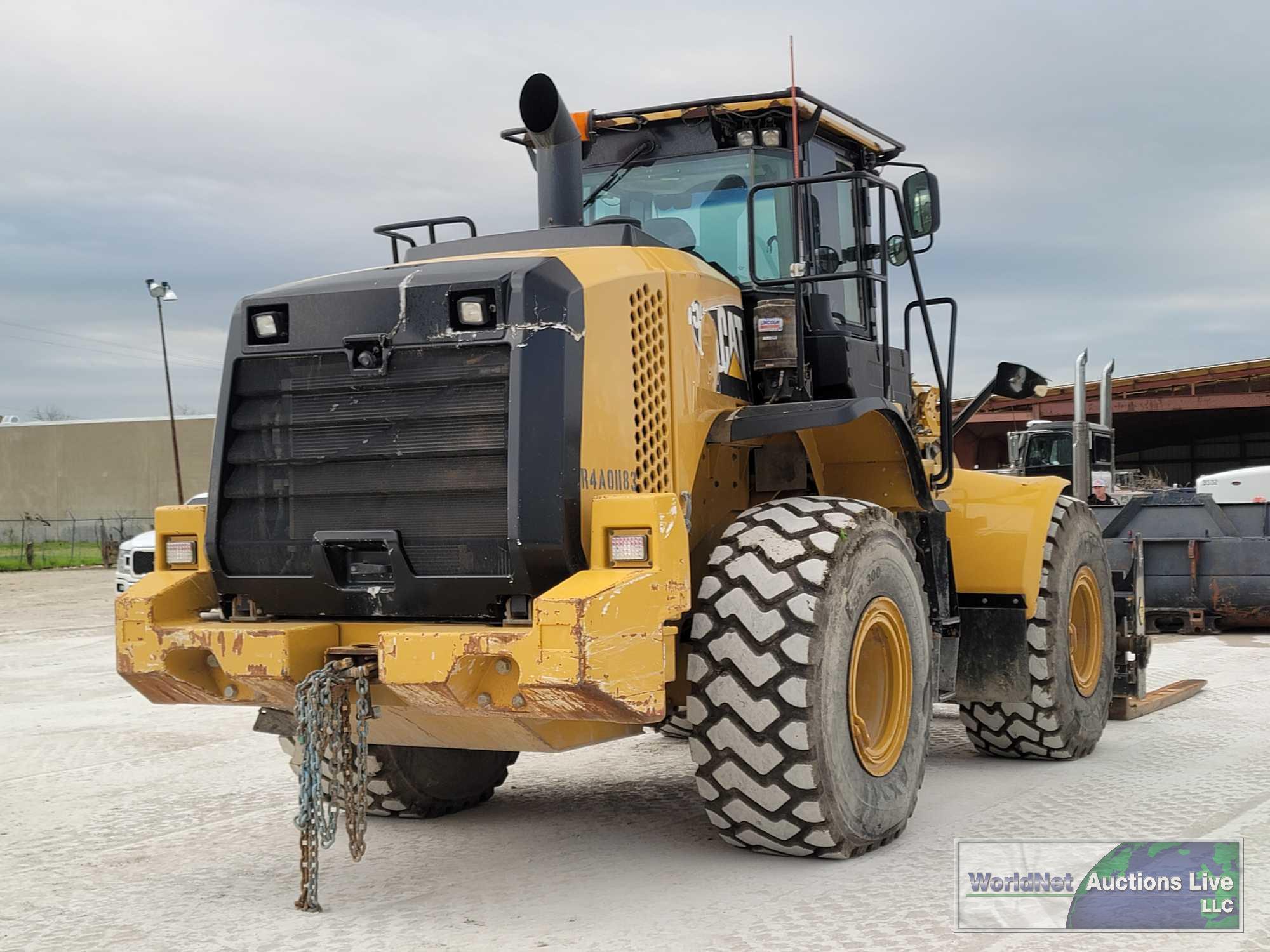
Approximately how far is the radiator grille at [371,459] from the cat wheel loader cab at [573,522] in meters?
0.01

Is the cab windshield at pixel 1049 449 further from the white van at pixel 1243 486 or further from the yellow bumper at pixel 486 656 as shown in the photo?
the yellow bumper at pixel 486 656

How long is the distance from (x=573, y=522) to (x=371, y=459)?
86cm

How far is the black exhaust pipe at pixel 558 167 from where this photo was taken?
19.2ft

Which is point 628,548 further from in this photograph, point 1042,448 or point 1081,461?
point 1042,448

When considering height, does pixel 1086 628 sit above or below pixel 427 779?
above

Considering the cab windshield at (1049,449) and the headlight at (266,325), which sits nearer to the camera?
the headlight at (266,325)

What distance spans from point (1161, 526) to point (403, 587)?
1248cm

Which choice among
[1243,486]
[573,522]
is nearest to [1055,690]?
[573,522]

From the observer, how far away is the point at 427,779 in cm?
652

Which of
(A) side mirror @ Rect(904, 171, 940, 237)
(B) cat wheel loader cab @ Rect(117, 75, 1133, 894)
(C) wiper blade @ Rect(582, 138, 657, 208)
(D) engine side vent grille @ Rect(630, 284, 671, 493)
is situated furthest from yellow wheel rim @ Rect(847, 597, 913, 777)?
(C) wiper blade @ Rect(582, 138, 657, 208)

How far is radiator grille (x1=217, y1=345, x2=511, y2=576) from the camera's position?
5.08 m

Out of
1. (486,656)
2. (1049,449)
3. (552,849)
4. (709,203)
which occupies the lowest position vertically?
(552,849)

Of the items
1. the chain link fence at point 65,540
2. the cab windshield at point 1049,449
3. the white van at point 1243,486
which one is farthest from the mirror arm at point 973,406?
the chain link fence at point 65,540

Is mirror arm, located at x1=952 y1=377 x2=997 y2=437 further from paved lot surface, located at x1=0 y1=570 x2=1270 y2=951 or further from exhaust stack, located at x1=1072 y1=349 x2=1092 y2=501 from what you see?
exhaust stack, located at x1=1072 y1=349 x2=1092 y2=501
